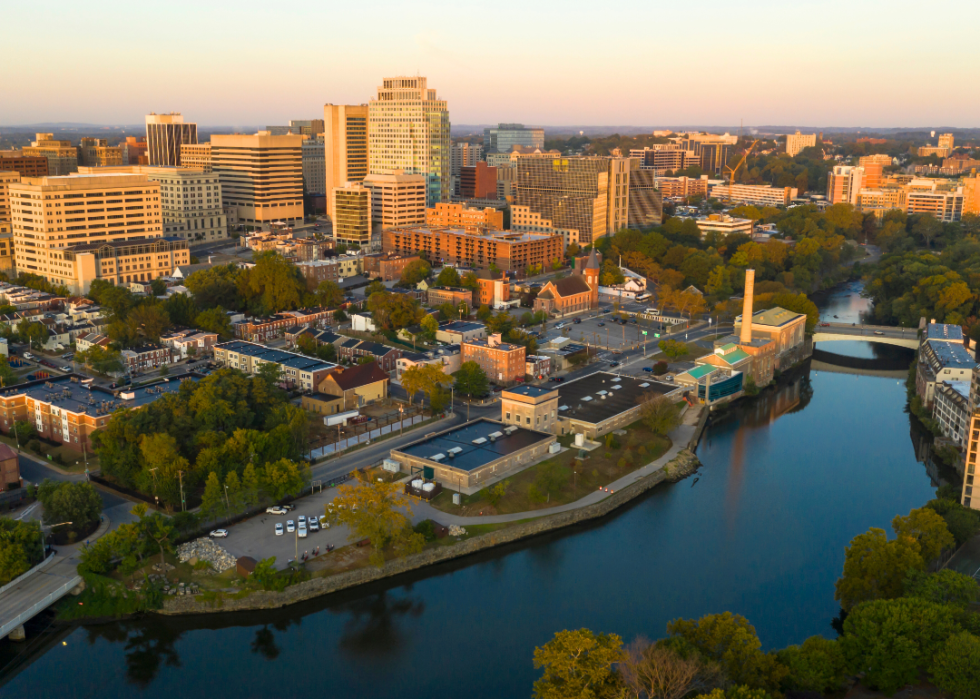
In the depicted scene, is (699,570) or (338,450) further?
(338,450)

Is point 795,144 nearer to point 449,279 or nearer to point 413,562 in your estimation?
point 449,279

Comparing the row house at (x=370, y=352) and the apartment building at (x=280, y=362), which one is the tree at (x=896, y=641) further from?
the row house at (x=370, y=352)

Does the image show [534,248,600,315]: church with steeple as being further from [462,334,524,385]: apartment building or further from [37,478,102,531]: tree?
[37,478,102,531]: tree

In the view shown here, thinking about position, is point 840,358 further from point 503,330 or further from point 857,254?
point 857,254

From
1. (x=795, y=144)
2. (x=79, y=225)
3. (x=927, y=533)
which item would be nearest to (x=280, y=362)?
(x=927, y=533)

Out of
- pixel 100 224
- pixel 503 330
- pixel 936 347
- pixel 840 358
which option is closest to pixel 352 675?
pixel 503 330
